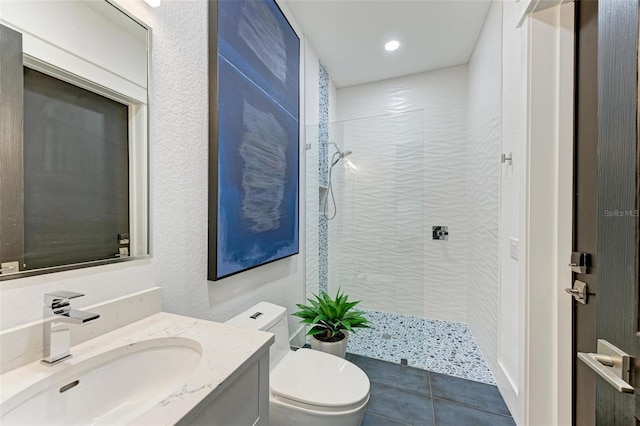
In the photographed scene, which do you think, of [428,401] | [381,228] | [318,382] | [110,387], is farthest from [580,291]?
[110,387]

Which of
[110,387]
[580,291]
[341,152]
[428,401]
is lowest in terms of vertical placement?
[428,401]

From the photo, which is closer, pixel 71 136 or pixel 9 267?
pixel 9 267

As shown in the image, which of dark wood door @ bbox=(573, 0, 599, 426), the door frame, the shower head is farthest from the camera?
the shower head

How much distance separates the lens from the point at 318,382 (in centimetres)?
123

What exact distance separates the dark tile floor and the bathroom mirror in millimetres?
1587

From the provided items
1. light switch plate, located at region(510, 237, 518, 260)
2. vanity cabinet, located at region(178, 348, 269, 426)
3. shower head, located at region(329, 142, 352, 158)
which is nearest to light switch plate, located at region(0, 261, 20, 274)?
vanity cabinet, located at region(178, 348, 269, 426)

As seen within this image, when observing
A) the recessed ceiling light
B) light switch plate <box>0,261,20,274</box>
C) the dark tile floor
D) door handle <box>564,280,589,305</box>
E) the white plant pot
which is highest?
the recessed ceiling light

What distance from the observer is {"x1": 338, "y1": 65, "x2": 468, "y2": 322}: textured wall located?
2.70 meters

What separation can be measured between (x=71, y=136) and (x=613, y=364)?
1.41 m

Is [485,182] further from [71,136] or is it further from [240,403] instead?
[71,136]

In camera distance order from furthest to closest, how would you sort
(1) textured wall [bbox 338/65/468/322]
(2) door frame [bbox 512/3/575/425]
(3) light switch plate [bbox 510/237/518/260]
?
1. (1) textured wall [bbox 338/65/468/322]
2. (3) light switch plate [bbox 510/237/518/260]
3. (2) door frame [bbox 512/3/575/425]

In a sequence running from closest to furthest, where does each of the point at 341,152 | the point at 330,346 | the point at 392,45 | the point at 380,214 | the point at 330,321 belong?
the point at 330,346 → the point at 330,321 → the point at 392,45 → the point at 380,214 → the point at 341,152

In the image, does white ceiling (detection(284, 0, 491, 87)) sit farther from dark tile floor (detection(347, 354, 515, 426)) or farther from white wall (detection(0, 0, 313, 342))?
dark tile floor (detection(347, 354, 515, 426))

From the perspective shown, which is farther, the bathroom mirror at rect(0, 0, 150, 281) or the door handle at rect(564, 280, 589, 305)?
the door handle at rect(564, 280, 589, 305)
